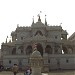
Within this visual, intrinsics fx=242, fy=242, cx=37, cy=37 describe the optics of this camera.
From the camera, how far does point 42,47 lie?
73.2 meters

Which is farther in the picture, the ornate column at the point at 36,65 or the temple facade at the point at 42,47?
the temple facade at the point at 42,47

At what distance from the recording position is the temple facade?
70000 mm

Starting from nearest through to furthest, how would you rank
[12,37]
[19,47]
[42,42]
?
[42,42] → [19,47] → [12,37]

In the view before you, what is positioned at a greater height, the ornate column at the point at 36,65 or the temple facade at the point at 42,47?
the temple facade at the point at 42,47

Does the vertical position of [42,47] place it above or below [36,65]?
above

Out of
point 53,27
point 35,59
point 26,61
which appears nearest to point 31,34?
point 53,27

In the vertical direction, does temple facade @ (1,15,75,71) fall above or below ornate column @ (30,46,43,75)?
above

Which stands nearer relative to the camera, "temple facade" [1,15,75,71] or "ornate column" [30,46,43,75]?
"ornate column" [30,46,43,75]

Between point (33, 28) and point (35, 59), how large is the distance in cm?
5185

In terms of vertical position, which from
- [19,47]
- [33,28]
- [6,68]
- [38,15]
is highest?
[38,15]

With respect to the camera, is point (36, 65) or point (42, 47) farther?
point (42, 47)

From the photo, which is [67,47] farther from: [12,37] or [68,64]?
[12,37]

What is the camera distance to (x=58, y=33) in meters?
82.6

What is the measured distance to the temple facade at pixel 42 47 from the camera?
230 feet
